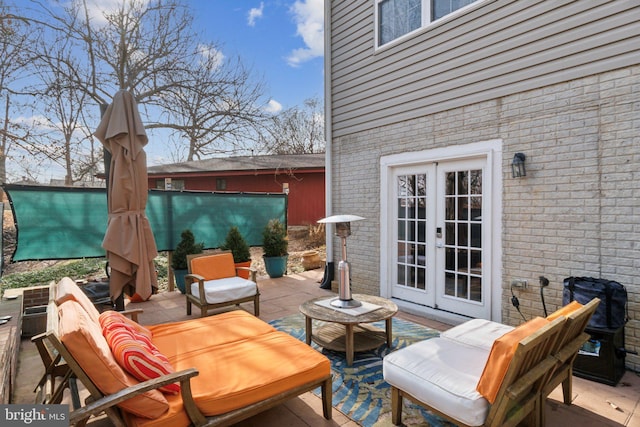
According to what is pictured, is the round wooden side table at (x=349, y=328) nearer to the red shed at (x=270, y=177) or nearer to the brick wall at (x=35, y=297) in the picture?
the brick wall at (x=35, y=297)

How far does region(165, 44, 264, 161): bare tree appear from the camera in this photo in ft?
31.1


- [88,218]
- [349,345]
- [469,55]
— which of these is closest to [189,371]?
[349,345]

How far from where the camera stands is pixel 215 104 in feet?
A: 31.7

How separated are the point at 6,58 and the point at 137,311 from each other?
8.52 meters

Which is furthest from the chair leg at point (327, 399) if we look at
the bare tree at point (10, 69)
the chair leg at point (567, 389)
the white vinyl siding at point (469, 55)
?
the bare tree at point (10, 69)

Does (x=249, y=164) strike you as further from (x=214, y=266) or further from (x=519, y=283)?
(x=519, y=283)

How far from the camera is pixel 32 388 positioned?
9.39ft

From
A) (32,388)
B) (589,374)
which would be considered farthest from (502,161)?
(32,388)

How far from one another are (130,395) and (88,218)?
4721mm

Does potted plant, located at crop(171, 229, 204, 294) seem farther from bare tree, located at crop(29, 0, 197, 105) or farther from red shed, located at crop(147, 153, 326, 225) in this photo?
red shed, located at crop(147, 153, 326, 225)

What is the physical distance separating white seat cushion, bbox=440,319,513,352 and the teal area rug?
565mm

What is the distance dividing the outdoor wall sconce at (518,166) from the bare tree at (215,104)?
24.4ft

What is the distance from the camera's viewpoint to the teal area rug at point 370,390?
8.00 ft

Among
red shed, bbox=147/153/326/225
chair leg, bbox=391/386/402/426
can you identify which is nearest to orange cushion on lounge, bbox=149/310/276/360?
chair leg, bbox=391/386/402/426
